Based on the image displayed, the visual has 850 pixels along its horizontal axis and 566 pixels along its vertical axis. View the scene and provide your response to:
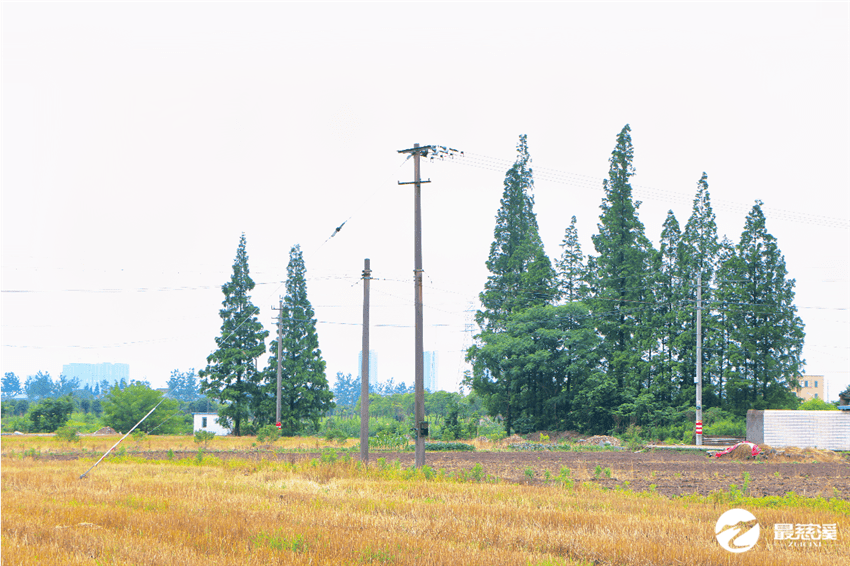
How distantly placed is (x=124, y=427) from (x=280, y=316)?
1843cm

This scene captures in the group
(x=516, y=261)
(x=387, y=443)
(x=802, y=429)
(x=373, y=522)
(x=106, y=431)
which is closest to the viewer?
(x=373, y=522)

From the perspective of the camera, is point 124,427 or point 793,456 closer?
point 793,456

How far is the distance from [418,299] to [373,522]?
11.3 m

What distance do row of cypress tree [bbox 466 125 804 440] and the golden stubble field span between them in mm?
34189

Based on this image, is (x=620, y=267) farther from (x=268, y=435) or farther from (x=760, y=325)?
(x=268, y=435)

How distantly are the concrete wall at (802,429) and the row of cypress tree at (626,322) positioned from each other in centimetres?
669

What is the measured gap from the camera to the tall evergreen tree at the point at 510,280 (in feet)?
180

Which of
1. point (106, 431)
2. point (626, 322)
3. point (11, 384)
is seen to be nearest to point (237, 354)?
point (106, 431)

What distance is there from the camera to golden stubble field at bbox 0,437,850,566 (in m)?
9.10

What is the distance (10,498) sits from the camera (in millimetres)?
14125

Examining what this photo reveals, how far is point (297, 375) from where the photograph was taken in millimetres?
55250

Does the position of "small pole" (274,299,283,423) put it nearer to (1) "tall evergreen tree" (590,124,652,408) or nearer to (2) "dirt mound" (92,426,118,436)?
(2) "dirt mound" (92,426,118,436)

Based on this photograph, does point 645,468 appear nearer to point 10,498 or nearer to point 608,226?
→ point 10,498

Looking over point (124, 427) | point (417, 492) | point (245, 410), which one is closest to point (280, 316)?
point (245, 410)
